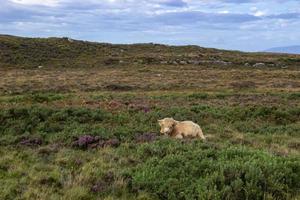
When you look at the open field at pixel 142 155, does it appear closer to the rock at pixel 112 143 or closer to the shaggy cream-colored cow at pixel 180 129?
the rock at pixel 112 143

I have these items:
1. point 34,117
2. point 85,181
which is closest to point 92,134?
point 34,117

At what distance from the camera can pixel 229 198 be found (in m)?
7.41

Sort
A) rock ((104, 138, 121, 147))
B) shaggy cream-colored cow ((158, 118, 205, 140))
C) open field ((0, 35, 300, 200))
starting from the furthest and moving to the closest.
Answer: shaggy cream-colored cow ((158, 118, 205, 140)) < rock ((104, 138, 121, 147)) < open field ((0, 35, 300, 200))

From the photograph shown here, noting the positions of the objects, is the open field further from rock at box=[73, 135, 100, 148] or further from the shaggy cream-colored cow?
the shaggy cream-colored cow

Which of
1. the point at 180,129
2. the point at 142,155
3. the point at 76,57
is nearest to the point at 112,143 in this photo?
the point at 142,155

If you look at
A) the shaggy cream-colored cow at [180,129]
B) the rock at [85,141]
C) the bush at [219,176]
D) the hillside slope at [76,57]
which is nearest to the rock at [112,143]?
the rock at [85,141]

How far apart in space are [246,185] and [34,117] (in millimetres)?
10289

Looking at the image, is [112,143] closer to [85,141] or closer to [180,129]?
[85,141]

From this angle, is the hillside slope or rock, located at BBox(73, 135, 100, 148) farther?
the hillside slope

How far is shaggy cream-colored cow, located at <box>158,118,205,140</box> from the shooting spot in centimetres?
1375

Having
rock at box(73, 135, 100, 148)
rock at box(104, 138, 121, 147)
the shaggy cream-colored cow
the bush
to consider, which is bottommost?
rock at box(73, 135, 100, 148)

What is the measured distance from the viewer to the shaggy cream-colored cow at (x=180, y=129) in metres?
13.7

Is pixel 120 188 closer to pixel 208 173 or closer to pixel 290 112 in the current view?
pixel 208 173

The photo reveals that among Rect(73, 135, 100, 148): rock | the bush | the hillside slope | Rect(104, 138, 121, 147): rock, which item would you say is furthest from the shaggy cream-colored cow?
the hillside slope
